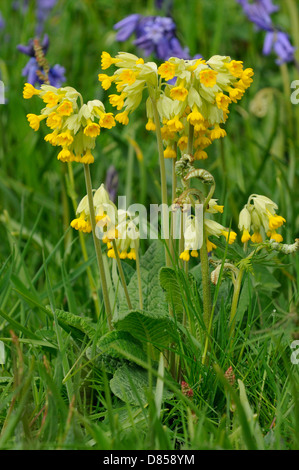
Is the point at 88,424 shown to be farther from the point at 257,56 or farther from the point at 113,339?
the point at 257,56

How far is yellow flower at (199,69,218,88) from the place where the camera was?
1.46 metres

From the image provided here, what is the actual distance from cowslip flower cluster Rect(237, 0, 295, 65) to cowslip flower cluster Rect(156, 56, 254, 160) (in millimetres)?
1996

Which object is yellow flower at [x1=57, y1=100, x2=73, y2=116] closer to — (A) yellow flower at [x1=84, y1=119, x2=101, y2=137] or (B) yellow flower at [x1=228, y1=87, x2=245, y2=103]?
(A) yellow flower at [x1=84, y1=119, x2=101, y2=137]

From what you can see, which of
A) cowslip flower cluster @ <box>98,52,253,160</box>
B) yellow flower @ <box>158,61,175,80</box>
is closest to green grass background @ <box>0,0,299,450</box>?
cowslip flower cluster @ <box>98,52,253,160</box>

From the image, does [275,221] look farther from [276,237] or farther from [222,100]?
[222,100]

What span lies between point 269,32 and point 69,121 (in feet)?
8.01

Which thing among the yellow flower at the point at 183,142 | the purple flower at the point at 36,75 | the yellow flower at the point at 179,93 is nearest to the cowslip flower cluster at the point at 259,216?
the yellow flower at the point at 183,142

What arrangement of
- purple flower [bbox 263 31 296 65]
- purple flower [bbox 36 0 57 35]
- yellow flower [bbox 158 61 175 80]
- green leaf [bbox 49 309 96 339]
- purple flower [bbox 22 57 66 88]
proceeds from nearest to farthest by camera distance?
yellow flower [bbox 158 61 175 80] < green leaf [bbox 49 309 96 339] < purple flower [bbox 22 57 66 88] < purple flower [bbox 263 31 296 65] < purple flower [bbox 36 0 57 35]

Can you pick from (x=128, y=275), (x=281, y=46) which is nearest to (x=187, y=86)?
(x=128, y=275)

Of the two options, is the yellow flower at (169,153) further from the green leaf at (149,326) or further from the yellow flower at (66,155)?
the green leaf at (149,326)

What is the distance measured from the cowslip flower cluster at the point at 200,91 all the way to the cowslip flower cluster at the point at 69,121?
16cm

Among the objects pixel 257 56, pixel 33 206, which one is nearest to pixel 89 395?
pixel 33 206

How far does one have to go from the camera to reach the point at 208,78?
4.82ft

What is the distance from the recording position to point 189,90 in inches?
60.3
